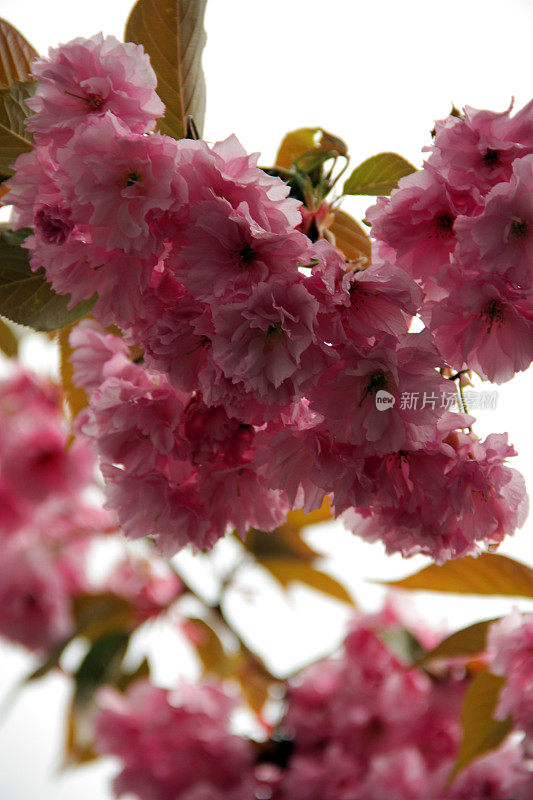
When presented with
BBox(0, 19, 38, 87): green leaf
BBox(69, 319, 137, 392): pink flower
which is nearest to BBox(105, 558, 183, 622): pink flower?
BBox(69, 319, 137, 392): pink flower

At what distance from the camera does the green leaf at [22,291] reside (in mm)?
585

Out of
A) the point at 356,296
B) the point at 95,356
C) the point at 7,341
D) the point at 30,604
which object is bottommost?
the point at 30,604

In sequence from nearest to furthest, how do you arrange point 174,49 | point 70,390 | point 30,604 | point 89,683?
point 174,49 → point 70,390 → point 89,683 → point 30,604

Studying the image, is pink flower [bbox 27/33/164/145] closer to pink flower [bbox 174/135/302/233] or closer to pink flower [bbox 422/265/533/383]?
pink flower [bbox 174/135/302/233]

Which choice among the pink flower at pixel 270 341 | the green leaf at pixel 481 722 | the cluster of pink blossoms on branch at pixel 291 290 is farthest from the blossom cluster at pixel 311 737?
the pink flower at pixel 270 341

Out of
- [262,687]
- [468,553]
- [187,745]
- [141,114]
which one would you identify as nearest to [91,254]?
[141,114]

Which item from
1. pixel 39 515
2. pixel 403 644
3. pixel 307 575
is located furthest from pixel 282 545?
pixel 39 515

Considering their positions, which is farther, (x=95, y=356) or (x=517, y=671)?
(x=517, y=671)

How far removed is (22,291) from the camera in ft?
1.94

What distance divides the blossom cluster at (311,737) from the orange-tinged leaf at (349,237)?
74 centimetres

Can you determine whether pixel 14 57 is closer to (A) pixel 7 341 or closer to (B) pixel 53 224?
(B) pixel 53 224

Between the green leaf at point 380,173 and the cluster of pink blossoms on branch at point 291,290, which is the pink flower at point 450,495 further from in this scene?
the green leaf at point 380,173

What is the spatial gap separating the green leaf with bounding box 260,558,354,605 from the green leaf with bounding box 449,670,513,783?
479 mm

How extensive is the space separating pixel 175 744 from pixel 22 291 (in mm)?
773
